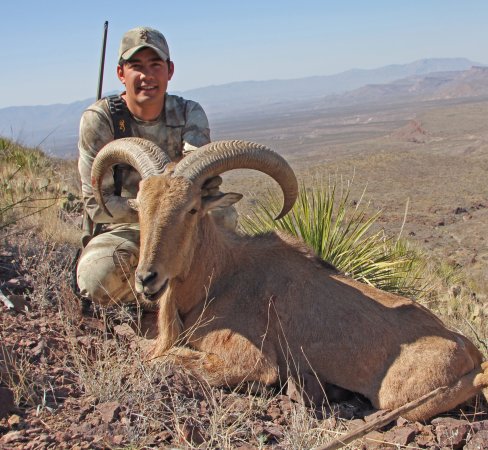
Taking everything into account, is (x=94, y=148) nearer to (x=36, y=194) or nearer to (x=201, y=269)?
(x=201, y=269)

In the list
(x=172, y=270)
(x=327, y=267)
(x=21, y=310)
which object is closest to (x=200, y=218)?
(x=172, y=270)

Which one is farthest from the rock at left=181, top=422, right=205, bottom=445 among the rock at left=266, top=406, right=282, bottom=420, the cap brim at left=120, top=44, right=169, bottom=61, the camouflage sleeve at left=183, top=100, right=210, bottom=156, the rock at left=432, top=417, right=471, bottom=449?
the cap brim at left=120, top=44, right=169, bottom=61

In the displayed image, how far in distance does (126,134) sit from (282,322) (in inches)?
110

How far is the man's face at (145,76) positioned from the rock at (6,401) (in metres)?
3.57

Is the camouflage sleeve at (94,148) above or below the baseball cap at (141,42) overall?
below

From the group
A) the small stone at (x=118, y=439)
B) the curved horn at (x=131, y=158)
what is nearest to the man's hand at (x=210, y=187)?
the curved horn at (x=131, y=158)

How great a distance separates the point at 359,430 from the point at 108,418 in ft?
5.62

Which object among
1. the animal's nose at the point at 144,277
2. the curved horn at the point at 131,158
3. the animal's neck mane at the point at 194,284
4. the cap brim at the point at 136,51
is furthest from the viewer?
the cap brim at the point at 136,51

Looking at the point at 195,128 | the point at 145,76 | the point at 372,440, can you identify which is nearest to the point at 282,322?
the point at 372,440

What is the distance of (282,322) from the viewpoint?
214 inches

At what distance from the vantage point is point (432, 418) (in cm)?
498

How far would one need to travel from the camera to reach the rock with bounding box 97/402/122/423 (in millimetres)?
4219

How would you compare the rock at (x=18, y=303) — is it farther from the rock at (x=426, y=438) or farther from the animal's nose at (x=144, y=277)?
the rock at (x=426, y=438)

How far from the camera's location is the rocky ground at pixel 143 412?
4.07 meters
